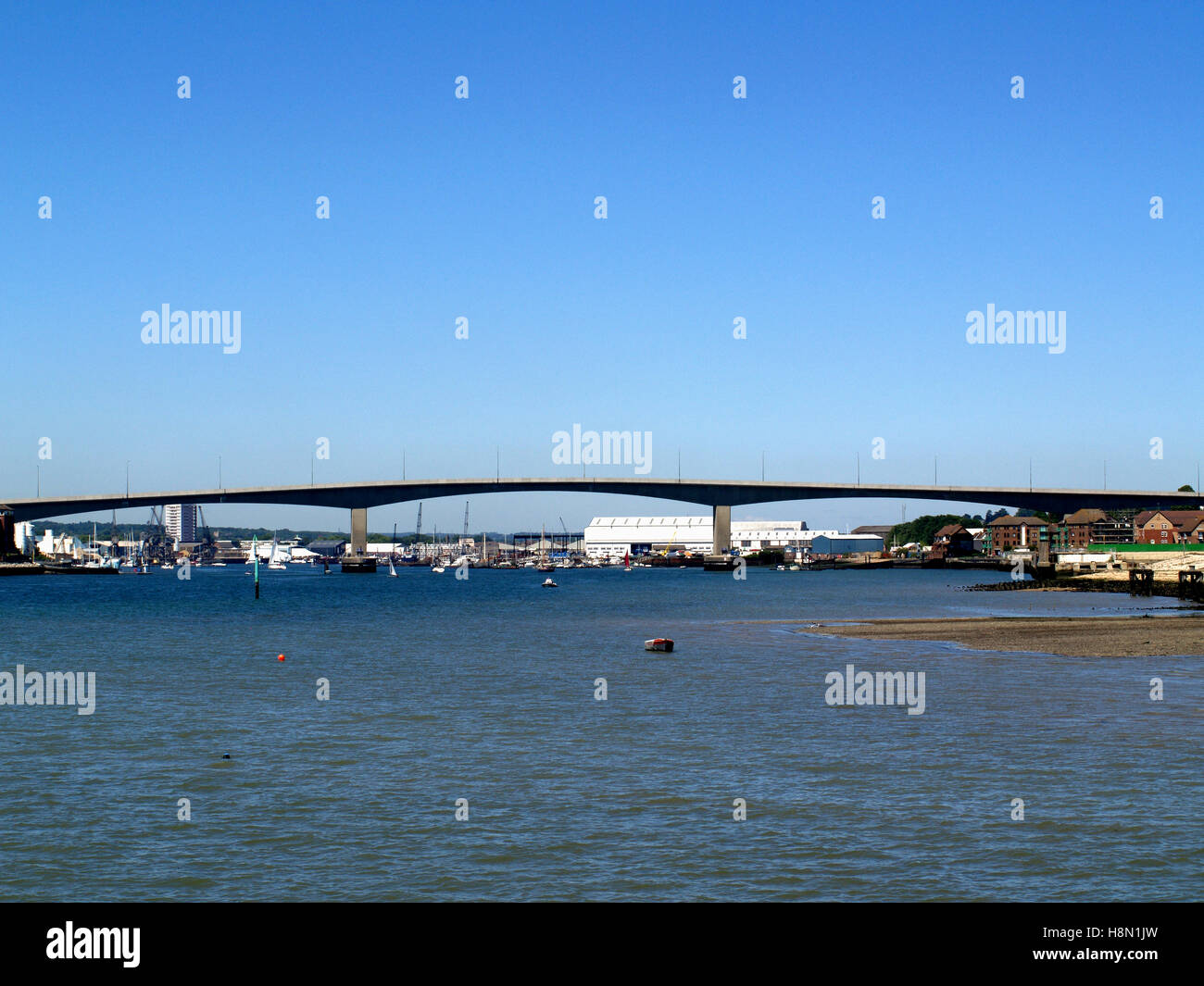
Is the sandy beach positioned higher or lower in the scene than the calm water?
lower

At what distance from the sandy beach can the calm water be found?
456 centimetres

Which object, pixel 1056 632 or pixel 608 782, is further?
pixel 1056 632

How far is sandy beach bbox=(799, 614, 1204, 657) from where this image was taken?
5141 centimetres

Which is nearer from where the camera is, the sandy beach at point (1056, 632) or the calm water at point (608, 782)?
the calm water at point (608, 782)

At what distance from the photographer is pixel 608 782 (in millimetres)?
23578

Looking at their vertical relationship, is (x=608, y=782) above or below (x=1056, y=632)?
above

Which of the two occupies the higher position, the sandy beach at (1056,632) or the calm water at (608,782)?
the calm water at (608,782)

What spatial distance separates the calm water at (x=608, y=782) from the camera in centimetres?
1716

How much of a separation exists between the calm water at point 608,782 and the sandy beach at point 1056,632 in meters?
4.56

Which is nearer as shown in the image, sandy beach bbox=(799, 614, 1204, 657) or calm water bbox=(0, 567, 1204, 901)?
calm water bbox=(0, 567, 1204, 901)

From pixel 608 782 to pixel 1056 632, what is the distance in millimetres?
43986

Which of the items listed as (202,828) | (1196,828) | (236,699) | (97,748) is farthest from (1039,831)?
(236,699)

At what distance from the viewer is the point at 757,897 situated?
16.1m

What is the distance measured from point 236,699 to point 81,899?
21183 mm
